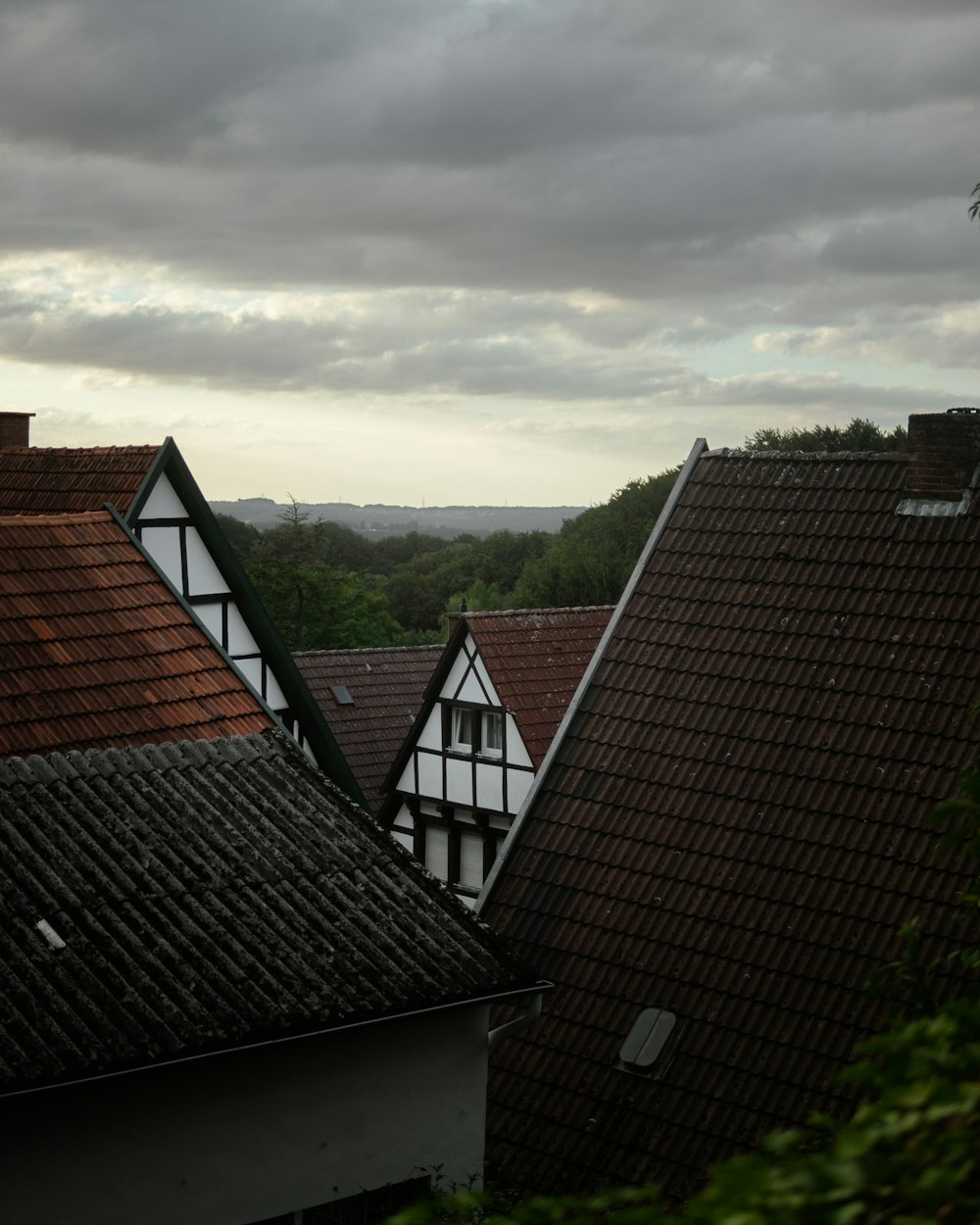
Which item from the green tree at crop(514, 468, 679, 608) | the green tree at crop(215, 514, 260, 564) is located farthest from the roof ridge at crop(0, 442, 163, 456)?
the green tree at crop(215, 514, 260, 564)

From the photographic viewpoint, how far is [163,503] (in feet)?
45.6

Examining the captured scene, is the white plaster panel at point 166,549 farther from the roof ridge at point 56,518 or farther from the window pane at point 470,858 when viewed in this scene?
the window pane at point 470,858

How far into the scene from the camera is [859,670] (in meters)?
12.5

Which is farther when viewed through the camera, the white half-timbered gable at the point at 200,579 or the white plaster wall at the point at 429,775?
the white plaster wall at the point at 429,775

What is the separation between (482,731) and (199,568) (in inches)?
304

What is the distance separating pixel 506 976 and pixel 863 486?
7620 mm

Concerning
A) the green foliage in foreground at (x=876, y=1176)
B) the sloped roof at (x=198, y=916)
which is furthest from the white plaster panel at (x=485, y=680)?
the green foliage in foreground at (x=876, y=1176)

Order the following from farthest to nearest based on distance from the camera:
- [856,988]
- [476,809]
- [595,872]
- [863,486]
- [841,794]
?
[476,809] → [863,486] → [595,872] → [841,794] → [856,988]

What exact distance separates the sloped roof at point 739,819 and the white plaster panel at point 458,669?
688 centimetres

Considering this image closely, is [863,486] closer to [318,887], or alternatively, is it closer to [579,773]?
[579,773]

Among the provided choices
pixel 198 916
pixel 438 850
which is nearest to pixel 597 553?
pixel 438 850

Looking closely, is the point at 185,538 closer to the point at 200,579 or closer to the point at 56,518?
the point at 200,579

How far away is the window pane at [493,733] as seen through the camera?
20.8m

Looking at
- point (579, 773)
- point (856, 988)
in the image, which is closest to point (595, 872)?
point (579, 773)
